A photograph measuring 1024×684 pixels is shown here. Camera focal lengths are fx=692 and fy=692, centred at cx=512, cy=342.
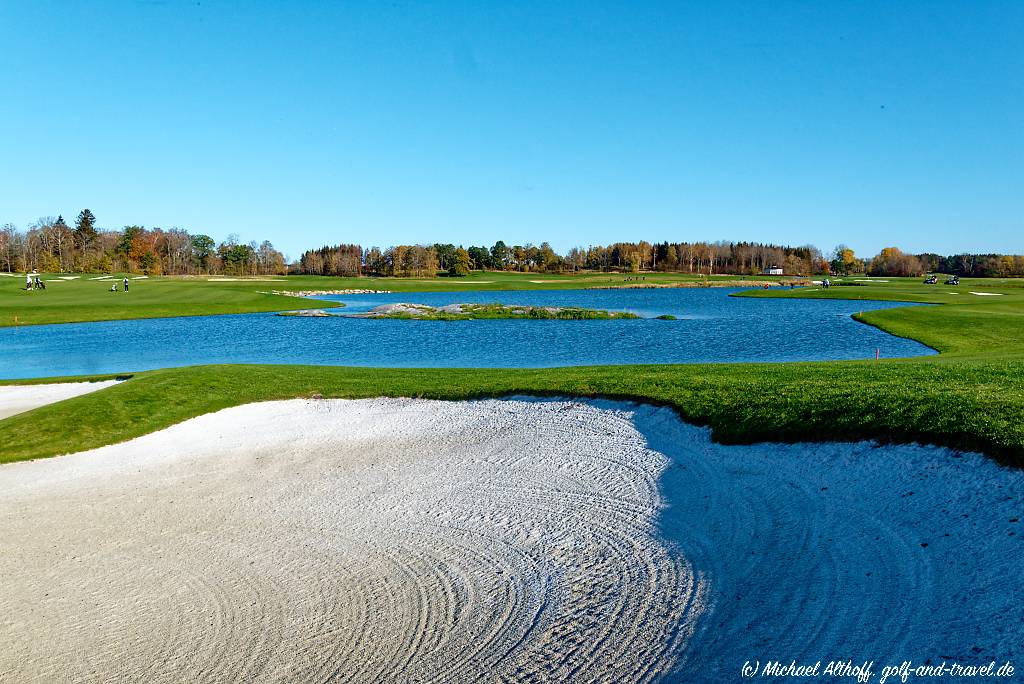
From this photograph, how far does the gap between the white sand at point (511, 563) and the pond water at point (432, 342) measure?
19.0m

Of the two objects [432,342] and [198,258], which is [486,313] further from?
[198,258]

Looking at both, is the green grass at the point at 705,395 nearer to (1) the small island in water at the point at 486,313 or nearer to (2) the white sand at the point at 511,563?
(2) the white sand at the point at 511,563

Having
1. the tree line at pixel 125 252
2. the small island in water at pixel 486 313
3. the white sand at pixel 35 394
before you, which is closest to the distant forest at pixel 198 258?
the tree line at pixel 125 252

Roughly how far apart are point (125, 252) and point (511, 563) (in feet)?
561

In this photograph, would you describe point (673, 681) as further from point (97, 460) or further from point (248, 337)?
point (248, 337)

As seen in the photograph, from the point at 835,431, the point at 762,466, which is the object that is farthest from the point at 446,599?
the point at 835,431

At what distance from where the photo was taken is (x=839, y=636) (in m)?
6.55

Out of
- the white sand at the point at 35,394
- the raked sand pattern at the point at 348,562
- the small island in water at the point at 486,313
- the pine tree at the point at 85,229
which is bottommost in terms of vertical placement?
the raked sand pattern at the point at 348,562

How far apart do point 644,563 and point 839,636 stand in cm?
263

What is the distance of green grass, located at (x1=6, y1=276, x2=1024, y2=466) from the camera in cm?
1098

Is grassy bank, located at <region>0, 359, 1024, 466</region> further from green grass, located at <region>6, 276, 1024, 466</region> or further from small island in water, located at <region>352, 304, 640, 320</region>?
small island in water, located at <region>352, 304, 640, 320</region>

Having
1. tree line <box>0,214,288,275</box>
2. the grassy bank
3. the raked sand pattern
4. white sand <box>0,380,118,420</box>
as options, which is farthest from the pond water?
tree line <box>0,214,288,275</box>

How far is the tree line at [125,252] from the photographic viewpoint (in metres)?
134

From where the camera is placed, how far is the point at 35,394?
22312 mm
